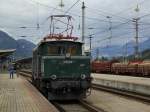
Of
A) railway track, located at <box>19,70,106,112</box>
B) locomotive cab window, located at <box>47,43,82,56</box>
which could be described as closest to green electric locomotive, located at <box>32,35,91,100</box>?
A: locomotive cab window, located at <box>47,43,82,56</box>

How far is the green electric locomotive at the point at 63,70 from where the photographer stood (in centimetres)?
2109

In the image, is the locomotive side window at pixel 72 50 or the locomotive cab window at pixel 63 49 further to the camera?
the locomotive side window at pixel 72 50

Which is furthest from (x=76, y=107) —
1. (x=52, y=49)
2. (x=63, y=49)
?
(x=52, y=49)

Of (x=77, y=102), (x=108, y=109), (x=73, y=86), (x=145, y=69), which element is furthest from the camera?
(x=145, y=69)

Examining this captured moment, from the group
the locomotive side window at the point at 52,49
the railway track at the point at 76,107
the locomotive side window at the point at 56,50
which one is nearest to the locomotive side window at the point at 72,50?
the locomotive side window at the point at 56,50

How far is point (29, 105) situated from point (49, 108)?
179cm

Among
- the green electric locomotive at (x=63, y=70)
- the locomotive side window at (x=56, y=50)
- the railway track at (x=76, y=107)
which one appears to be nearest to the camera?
the railway track at (x=76, y=107)

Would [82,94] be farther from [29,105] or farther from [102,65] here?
[102,65]

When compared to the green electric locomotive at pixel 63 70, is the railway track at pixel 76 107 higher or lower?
lower

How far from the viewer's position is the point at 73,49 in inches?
884

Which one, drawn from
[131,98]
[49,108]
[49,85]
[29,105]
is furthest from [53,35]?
[49,108]

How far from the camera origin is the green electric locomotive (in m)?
21.1

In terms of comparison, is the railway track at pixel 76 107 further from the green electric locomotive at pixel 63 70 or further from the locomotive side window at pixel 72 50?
the locomotive side window at pixel 72 50

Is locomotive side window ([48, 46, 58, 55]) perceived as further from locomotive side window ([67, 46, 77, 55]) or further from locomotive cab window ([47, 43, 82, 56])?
locomotive side window ([67, 46, 77, 55])
